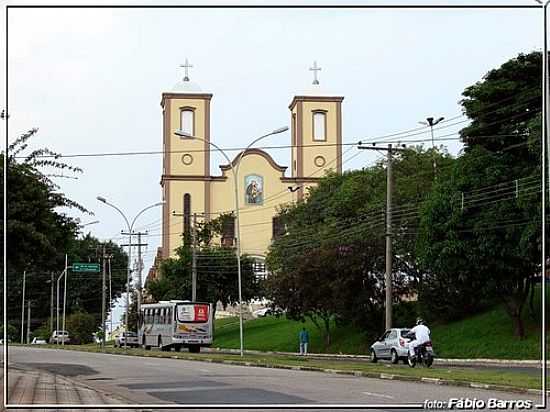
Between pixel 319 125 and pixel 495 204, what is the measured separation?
22.8 metres

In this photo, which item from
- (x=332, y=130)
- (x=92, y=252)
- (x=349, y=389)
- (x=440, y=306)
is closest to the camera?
(x=332, y=130)

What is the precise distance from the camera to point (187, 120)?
50.0 ft

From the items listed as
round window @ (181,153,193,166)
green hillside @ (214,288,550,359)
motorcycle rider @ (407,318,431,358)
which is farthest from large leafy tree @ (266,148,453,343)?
round window @ (181,153,193,166)

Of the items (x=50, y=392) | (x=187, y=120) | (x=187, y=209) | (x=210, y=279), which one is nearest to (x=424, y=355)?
(x=187, y=209)

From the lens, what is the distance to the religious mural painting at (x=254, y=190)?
29623 mm

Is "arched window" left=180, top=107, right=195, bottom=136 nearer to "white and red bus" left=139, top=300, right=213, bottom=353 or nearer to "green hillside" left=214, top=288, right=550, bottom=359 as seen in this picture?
"green hillside" left=214, top=288, right=550, bottom=359

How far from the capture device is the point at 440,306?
50.0 m

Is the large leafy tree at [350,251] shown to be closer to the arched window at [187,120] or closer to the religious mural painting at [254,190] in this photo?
the religious mural painting at [254,190]

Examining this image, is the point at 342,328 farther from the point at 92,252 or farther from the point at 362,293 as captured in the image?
the point at 92,252

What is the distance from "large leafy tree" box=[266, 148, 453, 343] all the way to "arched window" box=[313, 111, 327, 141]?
2798 centimetres

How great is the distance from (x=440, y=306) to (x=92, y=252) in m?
27.1

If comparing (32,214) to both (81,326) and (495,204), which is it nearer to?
(495,204)

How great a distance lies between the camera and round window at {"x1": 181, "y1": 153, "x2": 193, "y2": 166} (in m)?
18.7

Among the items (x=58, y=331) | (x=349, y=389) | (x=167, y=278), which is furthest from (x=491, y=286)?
(x=58, y=331)
